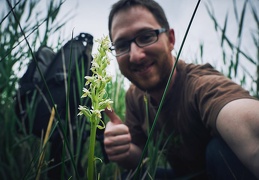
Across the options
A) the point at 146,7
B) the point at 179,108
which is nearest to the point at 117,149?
the point at 179,108

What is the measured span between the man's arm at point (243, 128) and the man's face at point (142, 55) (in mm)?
667

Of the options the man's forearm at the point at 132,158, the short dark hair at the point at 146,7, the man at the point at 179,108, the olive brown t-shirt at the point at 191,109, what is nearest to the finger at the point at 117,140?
the man at the point at 179,108

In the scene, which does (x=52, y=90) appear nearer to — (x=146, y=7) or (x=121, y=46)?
(x=121, y=46)

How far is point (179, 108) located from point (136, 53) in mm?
440

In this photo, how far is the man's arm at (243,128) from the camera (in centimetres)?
62

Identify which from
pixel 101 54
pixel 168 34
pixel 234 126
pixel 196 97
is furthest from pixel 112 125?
pixel 168 34

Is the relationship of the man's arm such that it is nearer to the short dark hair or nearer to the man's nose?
the man's nose

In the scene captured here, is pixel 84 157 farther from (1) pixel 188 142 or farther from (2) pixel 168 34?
(2) pixel 168 34

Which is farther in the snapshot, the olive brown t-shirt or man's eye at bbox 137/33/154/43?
man's eye at bbox 137/33/154/43

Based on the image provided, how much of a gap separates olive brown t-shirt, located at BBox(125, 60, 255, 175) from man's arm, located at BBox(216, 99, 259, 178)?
0.05 meters

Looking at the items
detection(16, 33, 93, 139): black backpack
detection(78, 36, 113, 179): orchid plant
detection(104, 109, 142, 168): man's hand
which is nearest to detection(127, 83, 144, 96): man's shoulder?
detection(16, 33, 93, 139): black backpack

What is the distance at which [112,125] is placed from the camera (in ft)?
3.35

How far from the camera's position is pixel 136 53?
1.34m

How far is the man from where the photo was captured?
2.34 feet
